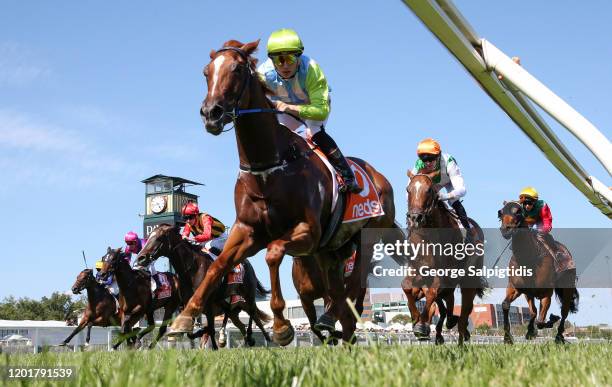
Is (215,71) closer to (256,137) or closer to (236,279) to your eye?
(256,137)

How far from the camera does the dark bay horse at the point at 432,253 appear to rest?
933 cm

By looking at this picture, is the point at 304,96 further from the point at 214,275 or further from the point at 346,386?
the point at 346,386

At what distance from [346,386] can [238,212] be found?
11.1 feet

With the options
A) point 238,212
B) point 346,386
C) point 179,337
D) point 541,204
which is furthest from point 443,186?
point 346,386

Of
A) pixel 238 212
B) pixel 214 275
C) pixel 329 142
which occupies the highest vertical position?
pixel 329 142

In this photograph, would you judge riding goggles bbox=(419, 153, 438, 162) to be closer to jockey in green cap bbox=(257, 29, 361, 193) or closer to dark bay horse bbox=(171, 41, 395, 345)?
jockey in green cap bbox=(257, 29, 361, 193)

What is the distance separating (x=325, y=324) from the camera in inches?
238

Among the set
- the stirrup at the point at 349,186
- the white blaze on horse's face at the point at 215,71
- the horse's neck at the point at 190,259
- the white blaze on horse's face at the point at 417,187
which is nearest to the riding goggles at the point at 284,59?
the white blaze on horse's face at the point at 215,71

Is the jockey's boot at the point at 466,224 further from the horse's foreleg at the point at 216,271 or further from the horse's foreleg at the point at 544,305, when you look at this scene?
the horse's foreleg at the point at 216,271

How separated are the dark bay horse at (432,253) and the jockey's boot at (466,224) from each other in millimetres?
160

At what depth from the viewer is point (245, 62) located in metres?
5.71

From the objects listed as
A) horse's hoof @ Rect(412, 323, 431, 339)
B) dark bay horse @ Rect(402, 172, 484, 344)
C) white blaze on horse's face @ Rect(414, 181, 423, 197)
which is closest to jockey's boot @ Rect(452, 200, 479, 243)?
dark bay horse @ Rect(402, 172, 484, 344)

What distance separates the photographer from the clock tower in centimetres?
7644

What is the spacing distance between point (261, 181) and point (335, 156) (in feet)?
4.18
